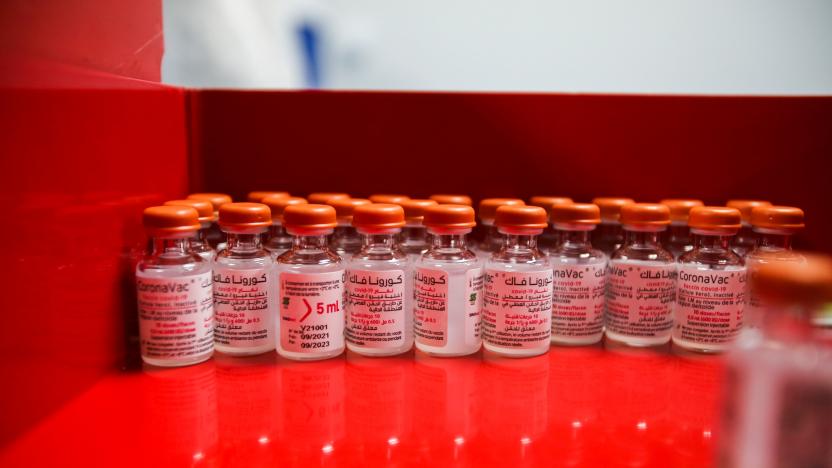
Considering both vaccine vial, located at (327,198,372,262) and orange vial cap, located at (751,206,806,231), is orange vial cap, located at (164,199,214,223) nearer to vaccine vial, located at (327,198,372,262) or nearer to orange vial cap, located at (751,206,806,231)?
vaccine vial, located at (327,198,372,262)

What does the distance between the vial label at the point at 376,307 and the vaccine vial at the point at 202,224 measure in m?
0.24

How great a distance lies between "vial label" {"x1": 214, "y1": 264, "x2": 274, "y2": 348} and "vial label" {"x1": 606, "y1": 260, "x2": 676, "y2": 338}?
1.83ft

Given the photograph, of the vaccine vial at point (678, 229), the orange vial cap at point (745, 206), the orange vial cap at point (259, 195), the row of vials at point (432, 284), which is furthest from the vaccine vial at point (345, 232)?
the orange vial cap at point (745, 206)

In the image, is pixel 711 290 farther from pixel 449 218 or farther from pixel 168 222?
pixel 168 222

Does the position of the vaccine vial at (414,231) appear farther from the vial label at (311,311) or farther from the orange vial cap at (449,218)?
the vial label at (311,311)

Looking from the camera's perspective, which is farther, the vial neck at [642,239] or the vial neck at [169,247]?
the vial neck at [642,239]

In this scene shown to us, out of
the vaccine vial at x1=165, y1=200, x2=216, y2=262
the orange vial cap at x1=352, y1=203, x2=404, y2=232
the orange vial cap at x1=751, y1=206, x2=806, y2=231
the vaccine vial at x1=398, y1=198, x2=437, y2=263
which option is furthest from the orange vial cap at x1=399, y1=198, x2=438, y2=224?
the orange vial cap at x1=751, y1=206, x2=806, y2=231

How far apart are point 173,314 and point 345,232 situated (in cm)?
36

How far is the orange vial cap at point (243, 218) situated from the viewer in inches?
36.6

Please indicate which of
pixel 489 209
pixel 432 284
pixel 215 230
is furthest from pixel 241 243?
pixel 489 209

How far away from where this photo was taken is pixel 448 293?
0.96 m

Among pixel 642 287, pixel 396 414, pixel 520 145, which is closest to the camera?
pixel 396 414

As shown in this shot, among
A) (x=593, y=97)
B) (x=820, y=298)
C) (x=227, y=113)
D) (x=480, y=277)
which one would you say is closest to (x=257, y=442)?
(x=480, y=277)

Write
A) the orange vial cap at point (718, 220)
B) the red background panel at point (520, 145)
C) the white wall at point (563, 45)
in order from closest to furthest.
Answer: the orange vial cap at point (718, 220)
the red background panel at point (520, 145)
the white wall at point (563, 45)
